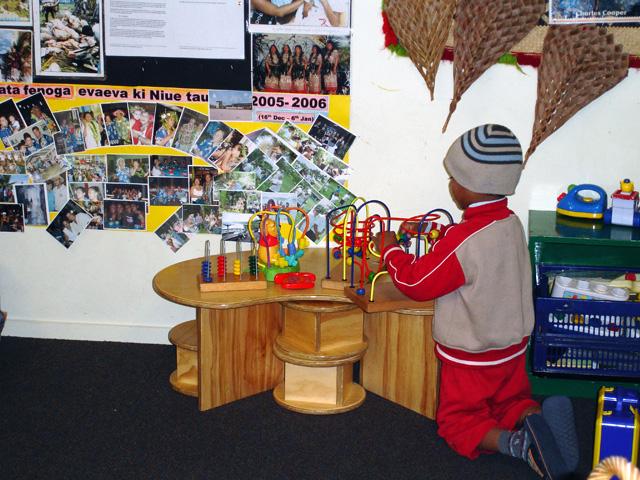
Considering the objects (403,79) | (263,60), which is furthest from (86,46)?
(403,79)

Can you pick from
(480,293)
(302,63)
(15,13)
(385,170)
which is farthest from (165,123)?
(480,293)

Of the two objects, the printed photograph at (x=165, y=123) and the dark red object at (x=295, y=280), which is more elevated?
the printed photograph at (x=165, y=123)

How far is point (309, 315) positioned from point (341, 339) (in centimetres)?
16

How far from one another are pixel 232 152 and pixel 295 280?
741mm

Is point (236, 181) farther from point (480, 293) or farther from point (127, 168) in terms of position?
point (480, 293)

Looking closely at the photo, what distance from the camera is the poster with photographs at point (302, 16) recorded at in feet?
10.6

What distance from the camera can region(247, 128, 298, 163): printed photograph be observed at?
3363mm

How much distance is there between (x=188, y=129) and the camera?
3.39 m

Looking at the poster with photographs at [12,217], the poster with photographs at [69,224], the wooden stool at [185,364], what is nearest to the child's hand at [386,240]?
the wooden stool at [185,364]

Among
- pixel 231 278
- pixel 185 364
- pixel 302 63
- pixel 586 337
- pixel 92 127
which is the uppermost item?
pixel 302 63

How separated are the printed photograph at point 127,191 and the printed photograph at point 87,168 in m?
0.05

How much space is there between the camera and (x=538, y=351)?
304 cm

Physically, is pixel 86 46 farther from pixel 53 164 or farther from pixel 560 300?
pixel 560 300

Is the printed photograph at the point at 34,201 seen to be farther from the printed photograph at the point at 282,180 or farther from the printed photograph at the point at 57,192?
the printed photograph at the point at 282,180
